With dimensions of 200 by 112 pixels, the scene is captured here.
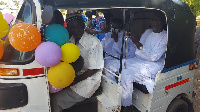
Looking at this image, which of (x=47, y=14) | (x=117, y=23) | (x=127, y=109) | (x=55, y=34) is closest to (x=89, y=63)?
(x=55, y=34)

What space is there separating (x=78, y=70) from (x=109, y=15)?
2117mm

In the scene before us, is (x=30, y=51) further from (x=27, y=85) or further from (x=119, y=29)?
(x=119, y=29)

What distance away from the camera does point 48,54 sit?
2297mm

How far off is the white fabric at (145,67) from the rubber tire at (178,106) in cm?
76

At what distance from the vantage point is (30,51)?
2.52 metres

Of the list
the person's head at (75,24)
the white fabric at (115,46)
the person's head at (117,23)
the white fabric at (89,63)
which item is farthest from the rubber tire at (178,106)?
the person's head at (75,24)

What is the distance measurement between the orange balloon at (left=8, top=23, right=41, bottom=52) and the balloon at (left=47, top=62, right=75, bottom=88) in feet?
1.21

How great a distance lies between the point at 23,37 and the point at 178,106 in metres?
3.02

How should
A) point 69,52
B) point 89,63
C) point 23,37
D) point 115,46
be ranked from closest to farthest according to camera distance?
point 23,37 < point 69,52 < point 89,63 < point 115,46

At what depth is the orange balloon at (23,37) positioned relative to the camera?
2.22 m

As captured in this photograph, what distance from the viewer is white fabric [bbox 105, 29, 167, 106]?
3309 millimetres

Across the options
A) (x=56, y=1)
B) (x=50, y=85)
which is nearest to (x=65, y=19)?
(x=56, y=1)

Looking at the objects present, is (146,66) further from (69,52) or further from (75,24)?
(69,52)

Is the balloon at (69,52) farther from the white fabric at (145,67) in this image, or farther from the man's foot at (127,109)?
the man's foot at (127,109)
